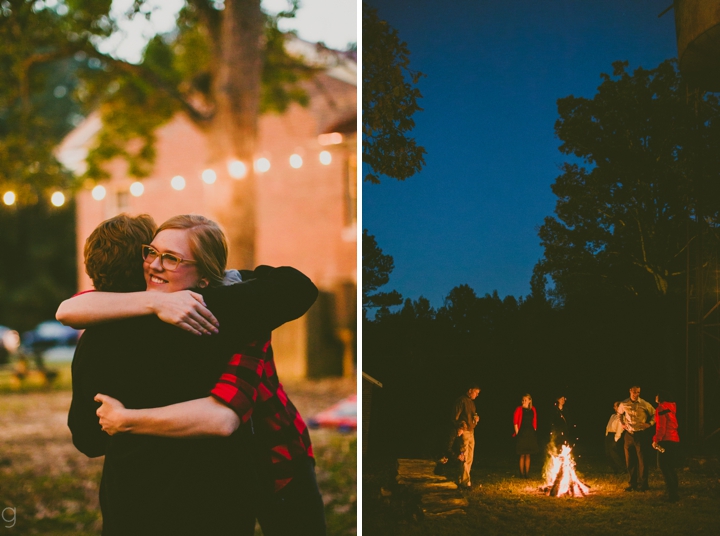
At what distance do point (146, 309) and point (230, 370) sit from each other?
35cm

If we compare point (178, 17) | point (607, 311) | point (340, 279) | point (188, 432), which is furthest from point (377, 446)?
point (340, 279)

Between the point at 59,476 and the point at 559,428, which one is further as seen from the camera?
the point at 59,476

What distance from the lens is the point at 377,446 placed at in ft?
13.6

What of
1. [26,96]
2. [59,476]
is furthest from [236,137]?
[59,476]

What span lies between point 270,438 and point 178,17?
28.2 ft

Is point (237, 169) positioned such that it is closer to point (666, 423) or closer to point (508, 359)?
point (508, 359)

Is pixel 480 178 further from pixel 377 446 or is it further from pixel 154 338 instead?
pixel 154 338

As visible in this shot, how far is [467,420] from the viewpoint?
4020 millimetres

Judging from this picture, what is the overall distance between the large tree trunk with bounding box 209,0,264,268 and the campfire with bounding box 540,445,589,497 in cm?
470

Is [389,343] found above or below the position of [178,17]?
below

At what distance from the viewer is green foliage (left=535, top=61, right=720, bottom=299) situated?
4023 mm

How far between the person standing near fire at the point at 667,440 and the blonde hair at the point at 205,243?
312 centimetres

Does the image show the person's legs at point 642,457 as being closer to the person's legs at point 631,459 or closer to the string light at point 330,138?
the person's legs at point 631,459

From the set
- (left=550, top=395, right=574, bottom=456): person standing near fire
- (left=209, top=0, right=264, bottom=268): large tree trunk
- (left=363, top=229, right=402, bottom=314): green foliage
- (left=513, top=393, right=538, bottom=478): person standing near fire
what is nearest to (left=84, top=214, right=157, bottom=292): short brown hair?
(left=363, top=229, right=402, bottom=314): green foliage
